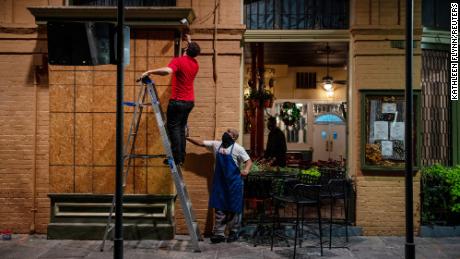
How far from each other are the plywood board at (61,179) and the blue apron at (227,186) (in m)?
2.42

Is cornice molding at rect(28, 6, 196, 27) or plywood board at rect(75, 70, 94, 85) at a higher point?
cornice molding at rect(28, 6, 196, 27)

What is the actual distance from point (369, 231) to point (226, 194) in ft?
8.75

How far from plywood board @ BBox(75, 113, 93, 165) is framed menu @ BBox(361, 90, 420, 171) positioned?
468cm

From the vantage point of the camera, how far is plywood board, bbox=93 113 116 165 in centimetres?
894

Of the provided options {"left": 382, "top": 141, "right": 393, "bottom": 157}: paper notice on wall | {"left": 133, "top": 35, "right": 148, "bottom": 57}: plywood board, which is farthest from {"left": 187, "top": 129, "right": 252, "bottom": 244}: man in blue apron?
{"left": 382, "top": 141, "right": 393, "bottom": 157}: paper notice on wall

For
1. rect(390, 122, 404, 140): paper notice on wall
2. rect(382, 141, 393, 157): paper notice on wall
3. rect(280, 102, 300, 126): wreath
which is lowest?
rect(382, 141, 393, 157): paper notice on wall

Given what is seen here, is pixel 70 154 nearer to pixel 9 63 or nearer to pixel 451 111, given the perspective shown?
pixel 9 63

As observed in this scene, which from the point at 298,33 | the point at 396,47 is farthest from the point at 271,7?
A: the point at 396,47

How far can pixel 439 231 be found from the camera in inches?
361

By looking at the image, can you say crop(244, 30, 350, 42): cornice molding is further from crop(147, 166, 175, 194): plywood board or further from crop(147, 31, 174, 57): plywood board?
crop(147, 166, 175, 194): plywood board

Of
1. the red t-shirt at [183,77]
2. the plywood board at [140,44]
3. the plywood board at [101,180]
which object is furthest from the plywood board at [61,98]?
the red t-shirt at [183,77]

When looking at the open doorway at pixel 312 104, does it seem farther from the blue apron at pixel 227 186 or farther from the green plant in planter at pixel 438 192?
the blue apron at pixel 227 186

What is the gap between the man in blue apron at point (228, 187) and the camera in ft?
28.1

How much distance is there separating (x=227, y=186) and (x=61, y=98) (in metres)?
3.17
